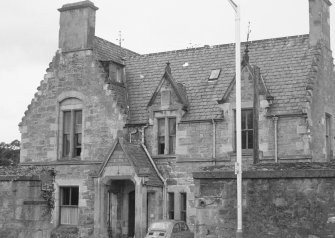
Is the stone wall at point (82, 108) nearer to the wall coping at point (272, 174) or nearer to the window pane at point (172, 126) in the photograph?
the window pane at point (172, 126)

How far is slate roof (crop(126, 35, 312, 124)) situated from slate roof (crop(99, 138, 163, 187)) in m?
1.77


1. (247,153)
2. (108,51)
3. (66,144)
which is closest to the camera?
(247,153)

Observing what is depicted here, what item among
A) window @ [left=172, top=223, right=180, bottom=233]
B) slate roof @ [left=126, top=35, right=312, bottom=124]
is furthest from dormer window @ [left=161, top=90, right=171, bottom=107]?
window @ [left=172, top=223, right=180, bottom=233]

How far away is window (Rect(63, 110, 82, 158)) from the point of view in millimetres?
30609

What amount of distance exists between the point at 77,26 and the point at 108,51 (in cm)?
220

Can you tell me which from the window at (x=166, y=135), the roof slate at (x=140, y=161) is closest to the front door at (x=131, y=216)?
the roof slate at (x=140, y=161)

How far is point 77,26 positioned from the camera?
104ft

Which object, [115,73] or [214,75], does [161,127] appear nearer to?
[214,75]

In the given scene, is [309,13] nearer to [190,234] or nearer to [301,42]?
[301,42]

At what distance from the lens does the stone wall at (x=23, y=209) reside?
20.0 metres

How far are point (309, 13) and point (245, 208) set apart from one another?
14118 mm

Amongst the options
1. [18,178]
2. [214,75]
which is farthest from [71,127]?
[18,178]

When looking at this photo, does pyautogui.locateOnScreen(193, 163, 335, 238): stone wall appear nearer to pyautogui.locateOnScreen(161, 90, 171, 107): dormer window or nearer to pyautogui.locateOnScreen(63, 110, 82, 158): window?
pyautogui.locateOnScreen(161, 90, 171, 107): dormer window

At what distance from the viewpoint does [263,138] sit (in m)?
26.3
